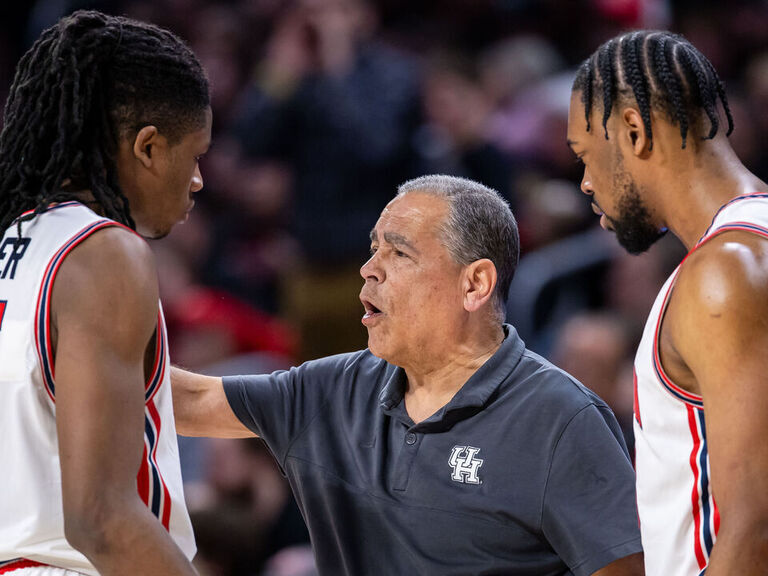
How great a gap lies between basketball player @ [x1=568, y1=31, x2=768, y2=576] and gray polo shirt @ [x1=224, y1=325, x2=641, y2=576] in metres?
0.25

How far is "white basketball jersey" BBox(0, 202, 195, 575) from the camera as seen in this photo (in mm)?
2074

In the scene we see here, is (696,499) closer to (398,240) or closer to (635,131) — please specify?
(635,131)

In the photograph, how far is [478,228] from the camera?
2945 millimetres

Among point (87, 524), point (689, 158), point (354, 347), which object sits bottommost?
point (354, 347)

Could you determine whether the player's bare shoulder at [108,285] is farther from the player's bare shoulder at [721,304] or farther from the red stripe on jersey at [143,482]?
the player's bare shoulder at [721,304]

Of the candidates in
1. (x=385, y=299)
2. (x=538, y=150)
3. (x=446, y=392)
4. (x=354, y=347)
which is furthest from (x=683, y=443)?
(x=538, y=150)

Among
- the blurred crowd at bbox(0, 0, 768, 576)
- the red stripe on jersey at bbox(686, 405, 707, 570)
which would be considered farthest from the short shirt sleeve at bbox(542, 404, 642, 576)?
the blurred crowd at bbox(0, 0, 768, 576)

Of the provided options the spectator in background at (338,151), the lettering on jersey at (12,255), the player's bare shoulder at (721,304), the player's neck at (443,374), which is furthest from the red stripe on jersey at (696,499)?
the spectator in background at (338,151)

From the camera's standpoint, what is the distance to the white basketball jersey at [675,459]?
2152mm

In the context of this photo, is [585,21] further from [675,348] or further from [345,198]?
[675,348]

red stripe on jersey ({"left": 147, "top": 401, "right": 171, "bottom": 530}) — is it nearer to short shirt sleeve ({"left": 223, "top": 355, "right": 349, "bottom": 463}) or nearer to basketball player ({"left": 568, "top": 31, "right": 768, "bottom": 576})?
short shirt sleeve ({"left": 223, "top": 355, "right": 349, "bottom": 463})

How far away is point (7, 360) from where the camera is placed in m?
2.09

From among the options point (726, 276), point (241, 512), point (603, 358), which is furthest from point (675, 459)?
point (241, 512)

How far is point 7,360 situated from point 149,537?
0.45 m
